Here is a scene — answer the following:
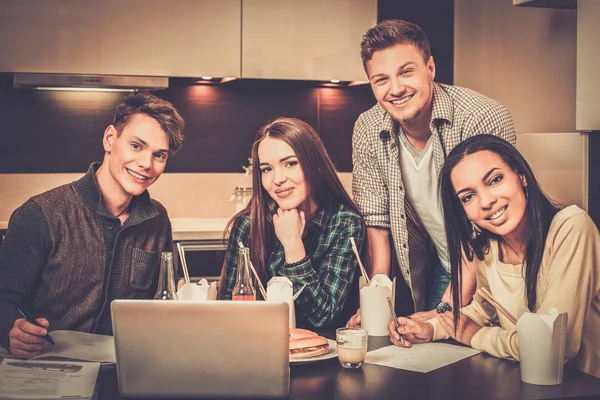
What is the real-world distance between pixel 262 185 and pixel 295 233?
0.70 feet

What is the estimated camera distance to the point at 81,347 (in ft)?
6.25

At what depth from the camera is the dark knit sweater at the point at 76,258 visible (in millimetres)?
2178

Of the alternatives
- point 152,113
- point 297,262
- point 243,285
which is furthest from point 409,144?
point 243,285

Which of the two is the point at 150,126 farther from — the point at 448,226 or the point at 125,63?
the point at 125,63

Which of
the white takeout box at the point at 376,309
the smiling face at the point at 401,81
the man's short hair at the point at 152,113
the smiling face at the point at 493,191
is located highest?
the smiling face at the point at 401,81

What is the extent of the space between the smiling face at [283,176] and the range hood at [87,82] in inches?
73.4

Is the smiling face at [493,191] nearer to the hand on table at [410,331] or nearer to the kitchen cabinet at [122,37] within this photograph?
Result: the hand on table at [410,331]

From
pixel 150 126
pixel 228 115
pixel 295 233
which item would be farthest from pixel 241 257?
pixel 228 115

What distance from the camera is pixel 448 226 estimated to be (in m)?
2.12

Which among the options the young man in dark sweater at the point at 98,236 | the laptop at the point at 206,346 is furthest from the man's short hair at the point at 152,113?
the laptop at the point at 206,346

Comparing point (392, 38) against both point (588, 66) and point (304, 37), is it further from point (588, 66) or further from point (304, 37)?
point (304, 37)

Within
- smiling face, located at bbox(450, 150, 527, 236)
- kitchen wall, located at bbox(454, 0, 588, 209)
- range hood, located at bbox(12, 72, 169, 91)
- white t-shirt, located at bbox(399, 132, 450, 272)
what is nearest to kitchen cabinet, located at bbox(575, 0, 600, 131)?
kitchen wall, located at bbox(454, 0, 588, 209)

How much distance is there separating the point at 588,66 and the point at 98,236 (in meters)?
1.93

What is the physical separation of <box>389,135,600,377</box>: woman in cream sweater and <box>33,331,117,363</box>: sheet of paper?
2.30ft
